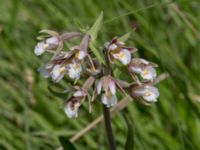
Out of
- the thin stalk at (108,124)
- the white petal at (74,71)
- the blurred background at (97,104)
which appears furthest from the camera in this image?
the blurred background at (97,104)

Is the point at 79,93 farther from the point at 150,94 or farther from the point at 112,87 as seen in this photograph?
the point at 150,94

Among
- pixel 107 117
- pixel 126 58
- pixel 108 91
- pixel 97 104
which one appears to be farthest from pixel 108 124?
pixel 97 104

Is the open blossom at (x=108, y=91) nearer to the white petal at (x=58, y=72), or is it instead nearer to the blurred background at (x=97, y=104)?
the white petal at (x=58, y=72)

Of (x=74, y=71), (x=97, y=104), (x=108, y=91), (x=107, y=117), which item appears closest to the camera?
(x=74, y=71)

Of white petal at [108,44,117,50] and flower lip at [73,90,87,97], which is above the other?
white petal at [108,44,117,50]

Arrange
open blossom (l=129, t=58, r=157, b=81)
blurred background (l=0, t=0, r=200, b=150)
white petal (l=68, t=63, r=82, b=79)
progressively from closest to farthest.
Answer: white petal (l=68, t=63, r=82, b=79) < open blossom (l=129, t=58, r=157, b=81) < blurred background (l=0, t=0, r=200, b=150)

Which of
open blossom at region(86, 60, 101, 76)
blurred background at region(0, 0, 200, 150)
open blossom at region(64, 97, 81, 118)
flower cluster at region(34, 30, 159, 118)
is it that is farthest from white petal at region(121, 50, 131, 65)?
blurred background at region(0, 0, 200, 150)

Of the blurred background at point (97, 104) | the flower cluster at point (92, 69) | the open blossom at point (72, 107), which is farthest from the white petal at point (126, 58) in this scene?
the blurred background at point (97, 104)

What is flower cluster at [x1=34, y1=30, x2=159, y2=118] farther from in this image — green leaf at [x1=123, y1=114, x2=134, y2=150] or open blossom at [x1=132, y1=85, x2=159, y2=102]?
green leaf at [x1=123, y1=114, x2=134, y2=150]
